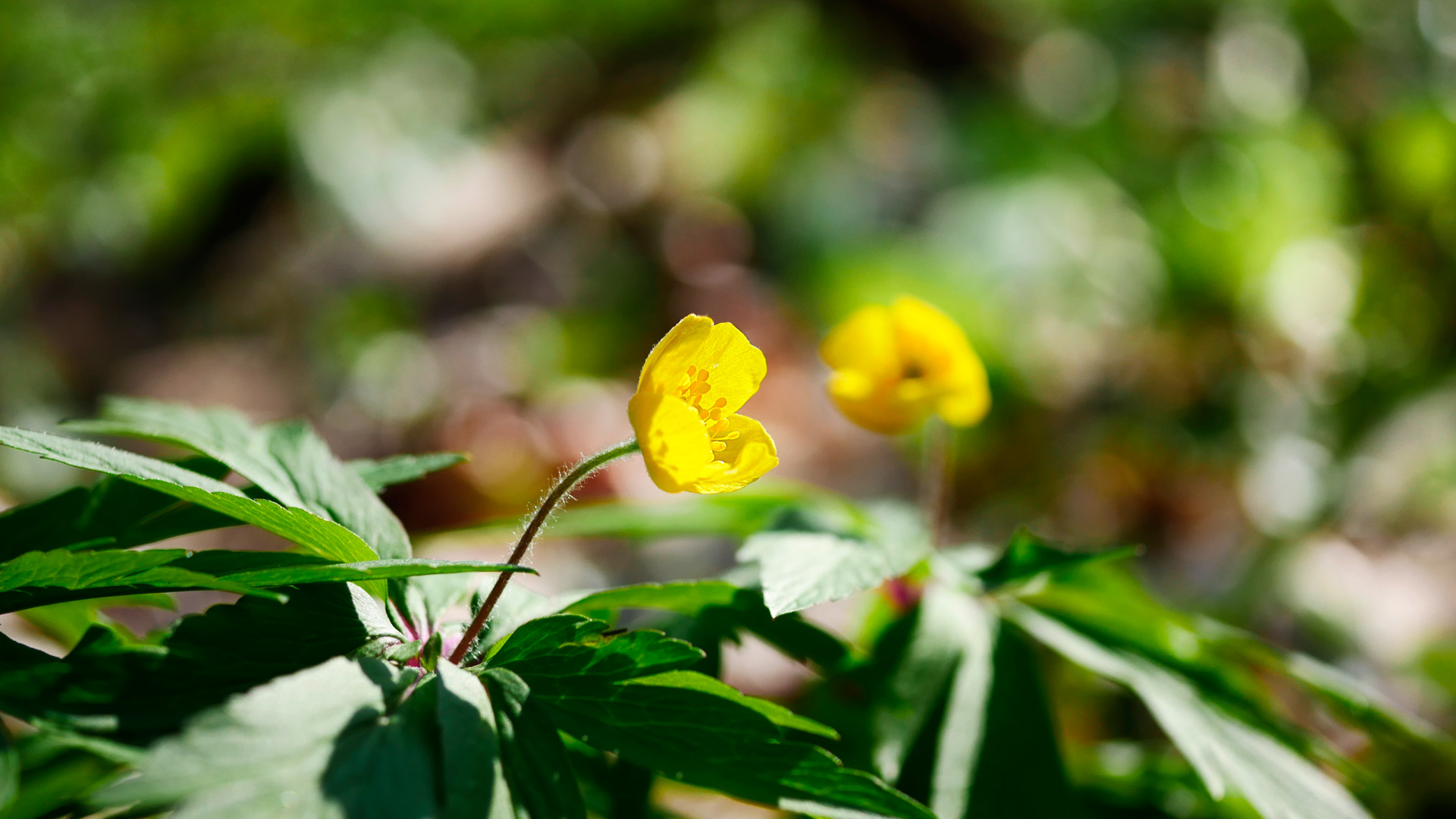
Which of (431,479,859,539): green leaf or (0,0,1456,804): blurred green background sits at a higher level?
(0,0,1456,804): blurred green background

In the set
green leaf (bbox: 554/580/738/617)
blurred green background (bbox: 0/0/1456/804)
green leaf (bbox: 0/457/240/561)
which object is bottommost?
green leaf (bbox: 554/580/738/617)

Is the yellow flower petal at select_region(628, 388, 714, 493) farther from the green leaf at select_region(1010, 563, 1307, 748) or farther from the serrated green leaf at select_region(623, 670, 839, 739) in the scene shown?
the green leaf at select_region(1010, 563, 1307, 748)

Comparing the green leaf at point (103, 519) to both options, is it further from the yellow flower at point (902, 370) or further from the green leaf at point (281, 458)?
the yellow flower at point (902, 370)

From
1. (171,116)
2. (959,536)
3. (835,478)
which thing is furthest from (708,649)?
(171,116)

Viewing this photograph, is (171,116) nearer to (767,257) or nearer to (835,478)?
(767,257)

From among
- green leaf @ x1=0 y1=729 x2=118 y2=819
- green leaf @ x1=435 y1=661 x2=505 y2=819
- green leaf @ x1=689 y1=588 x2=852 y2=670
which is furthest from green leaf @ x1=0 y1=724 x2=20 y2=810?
green leaf @ x1=689 y1=588 x2=852 y2=670
